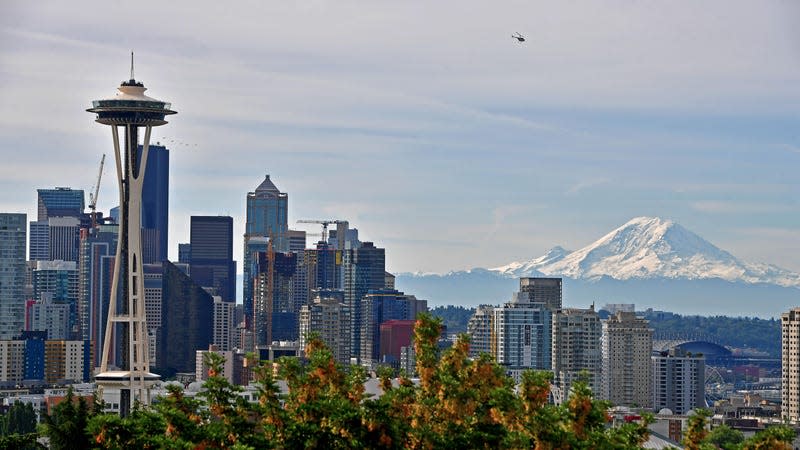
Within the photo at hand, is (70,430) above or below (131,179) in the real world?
below

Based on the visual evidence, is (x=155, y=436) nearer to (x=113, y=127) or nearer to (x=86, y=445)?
(x=86, y=445)

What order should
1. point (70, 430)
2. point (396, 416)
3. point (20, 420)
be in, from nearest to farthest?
point (396, 416), point (70, 430), point (20, 420)

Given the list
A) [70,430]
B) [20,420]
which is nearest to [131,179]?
[20,420]

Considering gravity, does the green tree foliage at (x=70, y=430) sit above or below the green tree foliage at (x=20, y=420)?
above

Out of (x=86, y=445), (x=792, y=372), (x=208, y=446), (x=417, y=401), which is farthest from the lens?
(x=792, y=372)

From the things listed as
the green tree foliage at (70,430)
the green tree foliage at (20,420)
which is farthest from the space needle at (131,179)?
the green tree foliage at (70,430)

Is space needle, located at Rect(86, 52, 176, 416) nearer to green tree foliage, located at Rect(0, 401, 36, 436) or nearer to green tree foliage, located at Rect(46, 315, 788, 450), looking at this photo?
green tree foliage, located at Rect(0, 401, 36, 436)

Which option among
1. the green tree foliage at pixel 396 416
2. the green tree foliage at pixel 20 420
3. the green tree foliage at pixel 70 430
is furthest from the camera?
the green tree foliage at pixel 20 420

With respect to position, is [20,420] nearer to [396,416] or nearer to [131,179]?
[131,179]

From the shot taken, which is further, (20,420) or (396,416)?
(20,420)

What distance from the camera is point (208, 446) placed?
45188mm

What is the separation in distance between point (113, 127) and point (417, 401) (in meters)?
87.3

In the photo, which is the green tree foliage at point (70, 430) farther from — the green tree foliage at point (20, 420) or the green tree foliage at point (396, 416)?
the green tree foliage at point (20, 420)

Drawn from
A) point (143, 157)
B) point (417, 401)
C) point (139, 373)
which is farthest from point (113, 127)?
point (417, 401)
